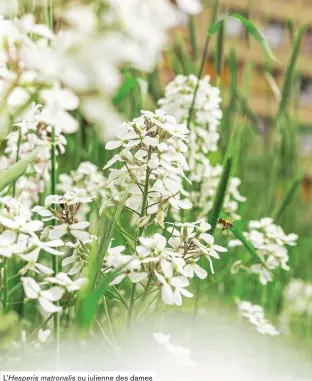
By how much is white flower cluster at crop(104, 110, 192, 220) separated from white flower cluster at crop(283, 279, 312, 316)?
77 cm

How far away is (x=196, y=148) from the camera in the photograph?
34.7 inches

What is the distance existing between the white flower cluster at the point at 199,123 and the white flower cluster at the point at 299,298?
1.33ft

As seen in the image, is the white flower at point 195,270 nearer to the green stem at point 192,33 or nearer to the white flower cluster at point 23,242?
the white flower cluster at point 23,242

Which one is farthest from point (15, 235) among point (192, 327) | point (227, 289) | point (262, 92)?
point (262, 92)

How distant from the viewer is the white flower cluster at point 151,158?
1.70 feet

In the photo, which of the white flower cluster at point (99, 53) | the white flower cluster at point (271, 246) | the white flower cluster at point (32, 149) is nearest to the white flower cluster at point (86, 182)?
the white flower cluster at point (32, 149)

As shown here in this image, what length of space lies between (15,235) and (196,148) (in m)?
0.43

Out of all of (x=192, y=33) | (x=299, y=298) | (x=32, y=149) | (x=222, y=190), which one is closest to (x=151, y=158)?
(x=222, y=190)

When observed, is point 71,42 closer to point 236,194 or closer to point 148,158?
point 148,158

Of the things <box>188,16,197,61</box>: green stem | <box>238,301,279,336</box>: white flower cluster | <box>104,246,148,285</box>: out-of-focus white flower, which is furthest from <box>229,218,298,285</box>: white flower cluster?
<box>188,16,197,61</box>: green stem

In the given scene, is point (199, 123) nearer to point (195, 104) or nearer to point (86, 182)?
point (195, 104)

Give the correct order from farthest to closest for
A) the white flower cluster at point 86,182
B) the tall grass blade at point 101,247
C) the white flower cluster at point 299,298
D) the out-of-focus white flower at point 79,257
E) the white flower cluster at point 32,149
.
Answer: the white flower cluster at point 299,298 < the white flower cluster at point 86,182 < the white flower cluster at point 32,149 < the out-of-focus white flower at point 79,257 < the tall grass blade at point 101,247

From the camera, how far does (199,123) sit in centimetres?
91

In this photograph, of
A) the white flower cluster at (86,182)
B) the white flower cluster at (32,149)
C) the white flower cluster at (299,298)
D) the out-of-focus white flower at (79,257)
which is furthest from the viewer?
the white flower cluster at (299,298)
